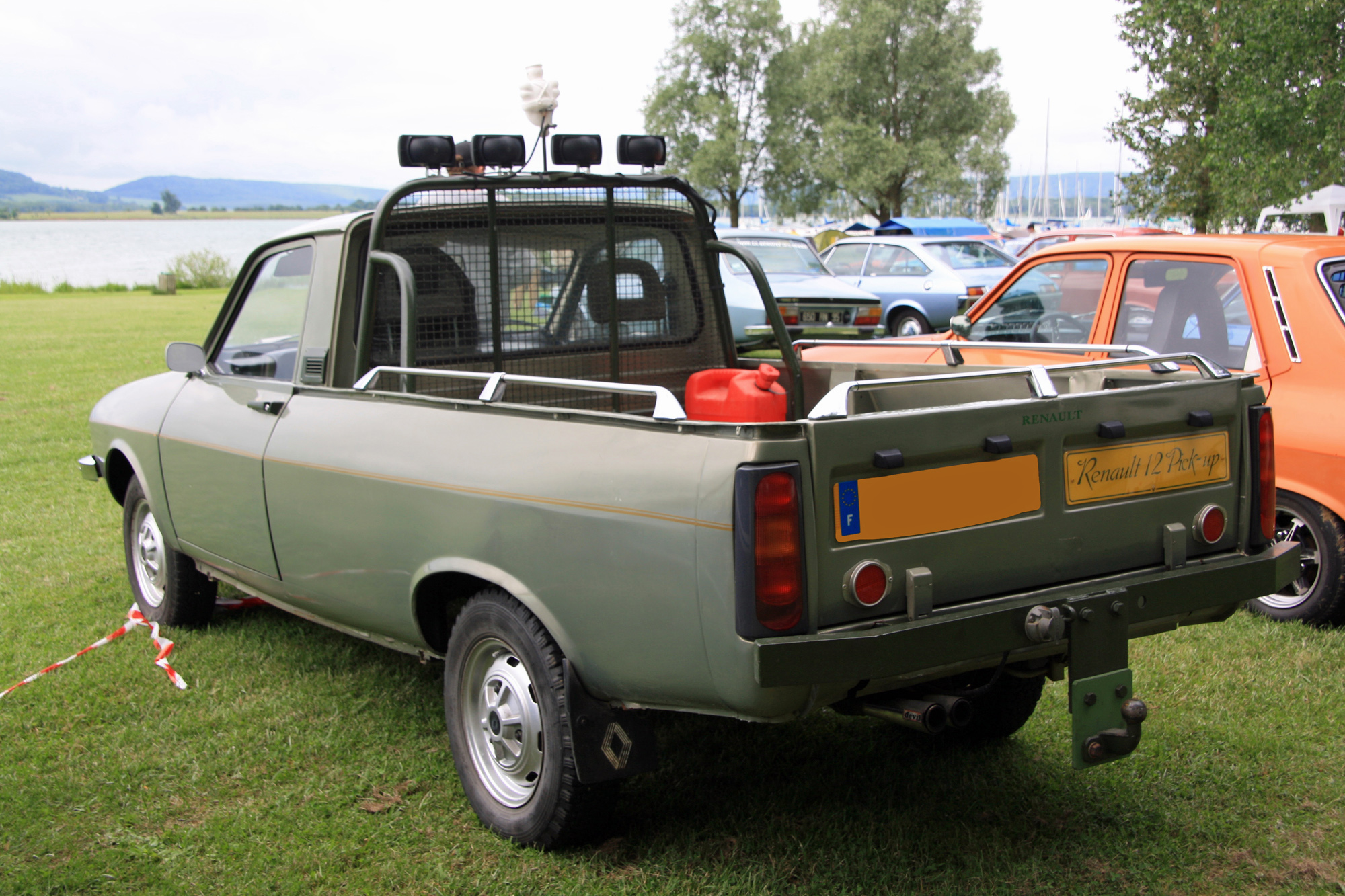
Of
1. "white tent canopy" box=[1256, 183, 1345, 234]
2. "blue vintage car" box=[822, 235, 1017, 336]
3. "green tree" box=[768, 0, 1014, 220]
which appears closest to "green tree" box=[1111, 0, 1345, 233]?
"white tent canopy" box=[1256, 183, 1345, 234]

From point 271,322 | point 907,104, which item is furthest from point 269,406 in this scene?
point 907,104

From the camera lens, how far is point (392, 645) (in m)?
3.67

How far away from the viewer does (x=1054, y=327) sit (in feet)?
20.5

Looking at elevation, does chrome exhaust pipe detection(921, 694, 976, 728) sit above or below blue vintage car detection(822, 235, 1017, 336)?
below

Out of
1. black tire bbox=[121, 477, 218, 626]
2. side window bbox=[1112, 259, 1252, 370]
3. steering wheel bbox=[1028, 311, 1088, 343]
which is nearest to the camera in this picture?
black tire bbox=[121, 477, 218, 626]

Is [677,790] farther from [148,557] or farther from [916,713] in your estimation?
[148,557]

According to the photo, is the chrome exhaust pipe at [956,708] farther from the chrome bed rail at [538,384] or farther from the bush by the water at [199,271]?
the bush by the water at [199,271]

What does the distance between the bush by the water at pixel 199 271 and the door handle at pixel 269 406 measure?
3732 cm

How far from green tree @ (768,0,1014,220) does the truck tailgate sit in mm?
44635

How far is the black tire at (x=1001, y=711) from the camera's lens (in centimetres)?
376

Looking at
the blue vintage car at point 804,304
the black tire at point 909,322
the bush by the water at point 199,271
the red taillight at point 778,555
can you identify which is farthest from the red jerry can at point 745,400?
the bush by the water at point 199,271

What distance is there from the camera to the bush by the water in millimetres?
38125

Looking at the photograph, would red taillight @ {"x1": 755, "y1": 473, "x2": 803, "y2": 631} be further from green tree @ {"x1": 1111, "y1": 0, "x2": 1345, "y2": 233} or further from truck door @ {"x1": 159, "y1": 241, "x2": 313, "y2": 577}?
green tree @ {"x1": 1111, "y1": 0, "x2": 1345, "y2": 233}

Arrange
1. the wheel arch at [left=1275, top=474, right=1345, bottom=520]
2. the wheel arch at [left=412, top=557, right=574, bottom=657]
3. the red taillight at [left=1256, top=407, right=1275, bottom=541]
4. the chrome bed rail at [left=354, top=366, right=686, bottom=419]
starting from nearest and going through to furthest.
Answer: the chrome bed rail at [left=354, top=366, right=686, bottom=419] → the wheel arch at [left=412, top=557, right=574, bottom=657] → the red taillight at [left=1256, top=407, right=1275, bottom=541] → the wheel arch at [left=1275, top=474, right=1345, bottom=520]
